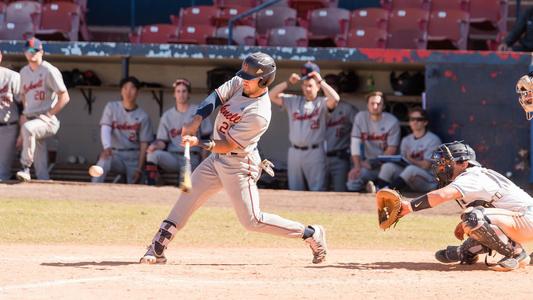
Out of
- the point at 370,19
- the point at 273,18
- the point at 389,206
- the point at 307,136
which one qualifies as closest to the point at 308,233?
the point at 389,206

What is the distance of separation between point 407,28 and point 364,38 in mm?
573

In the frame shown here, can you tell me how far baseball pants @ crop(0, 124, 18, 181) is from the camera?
1387 cm

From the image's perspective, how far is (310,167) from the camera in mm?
13672

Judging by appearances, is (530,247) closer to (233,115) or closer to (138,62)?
(233,115)

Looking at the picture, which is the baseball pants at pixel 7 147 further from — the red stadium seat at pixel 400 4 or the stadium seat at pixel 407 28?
the red stadium seat at pixel 400 4

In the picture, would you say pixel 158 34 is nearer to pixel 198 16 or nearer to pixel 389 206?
pixel 198 16

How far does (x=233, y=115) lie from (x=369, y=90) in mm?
7126

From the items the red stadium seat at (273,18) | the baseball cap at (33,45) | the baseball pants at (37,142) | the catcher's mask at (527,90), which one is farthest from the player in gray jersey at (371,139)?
the catcher's mask at (527,90)

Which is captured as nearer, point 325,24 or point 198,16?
point 325,24

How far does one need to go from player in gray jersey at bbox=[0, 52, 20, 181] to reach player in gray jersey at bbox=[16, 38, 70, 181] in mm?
150

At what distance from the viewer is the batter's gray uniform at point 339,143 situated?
13.9 m

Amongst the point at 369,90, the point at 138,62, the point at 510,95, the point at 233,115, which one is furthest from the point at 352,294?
the point at 138,62

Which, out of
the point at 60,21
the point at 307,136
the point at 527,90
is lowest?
the point at 307,136

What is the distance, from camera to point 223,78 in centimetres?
1520
